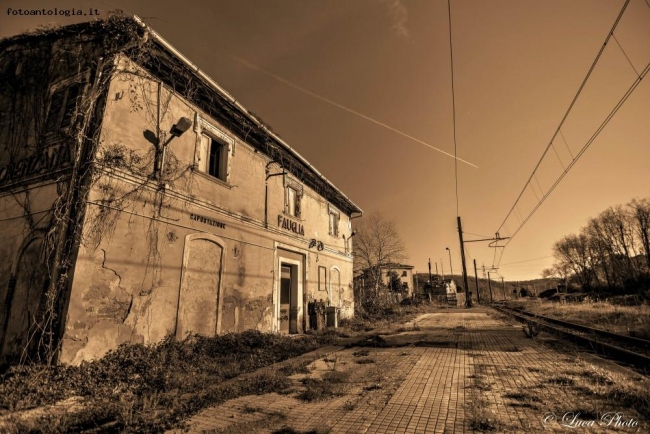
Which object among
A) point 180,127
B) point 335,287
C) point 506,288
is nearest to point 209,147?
point 180,127

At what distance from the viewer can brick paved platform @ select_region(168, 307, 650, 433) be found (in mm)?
3498

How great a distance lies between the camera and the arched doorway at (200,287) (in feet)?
24.8

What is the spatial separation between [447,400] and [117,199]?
6.92m

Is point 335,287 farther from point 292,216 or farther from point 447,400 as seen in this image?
point 447,400

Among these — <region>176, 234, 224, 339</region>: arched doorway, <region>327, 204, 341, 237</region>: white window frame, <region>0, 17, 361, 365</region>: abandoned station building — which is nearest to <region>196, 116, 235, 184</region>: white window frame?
<region>0, 17, 361, 365</region>: abandoned station building

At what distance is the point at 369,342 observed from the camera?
975 cm

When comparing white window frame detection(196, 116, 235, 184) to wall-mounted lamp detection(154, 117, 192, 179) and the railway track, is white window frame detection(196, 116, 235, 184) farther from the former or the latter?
the railway track

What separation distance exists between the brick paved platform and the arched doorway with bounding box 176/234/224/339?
318cm

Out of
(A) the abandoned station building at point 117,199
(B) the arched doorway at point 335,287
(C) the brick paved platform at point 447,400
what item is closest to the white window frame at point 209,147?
(A) the abandoned station building at point 117,199

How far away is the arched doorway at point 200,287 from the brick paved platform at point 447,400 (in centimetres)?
318

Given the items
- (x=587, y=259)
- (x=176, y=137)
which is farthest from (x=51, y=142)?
(x=587, y=259)

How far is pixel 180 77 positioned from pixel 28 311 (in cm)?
628

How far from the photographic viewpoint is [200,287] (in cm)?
809

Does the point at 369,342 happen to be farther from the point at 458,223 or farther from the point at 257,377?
the point at 458,223
